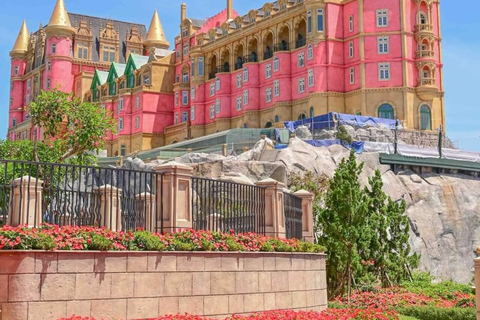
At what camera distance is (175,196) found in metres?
15.9

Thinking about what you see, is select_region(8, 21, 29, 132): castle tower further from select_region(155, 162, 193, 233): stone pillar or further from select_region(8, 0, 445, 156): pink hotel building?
select_region(155, 162, 193, 233): stone pillar

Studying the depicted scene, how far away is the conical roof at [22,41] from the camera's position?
371ft

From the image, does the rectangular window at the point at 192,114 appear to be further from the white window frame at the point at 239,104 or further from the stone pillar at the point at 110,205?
the stone pillar at the point at 110,205

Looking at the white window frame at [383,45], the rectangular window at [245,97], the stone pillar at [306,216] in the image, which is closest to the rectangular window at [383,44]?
the white window frame at [383,45]

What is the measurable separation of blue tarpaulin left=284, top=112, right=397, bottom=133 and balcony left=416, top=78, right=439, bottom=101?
426 cm

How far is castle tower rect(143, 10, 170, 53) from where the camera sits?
334ft

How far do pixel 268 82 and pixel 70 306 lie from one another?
5737 cm

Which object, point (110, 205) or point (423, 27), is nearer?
point (110, 205)

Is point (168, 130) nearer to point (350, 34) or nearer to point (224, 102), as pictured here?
point (224, 102)

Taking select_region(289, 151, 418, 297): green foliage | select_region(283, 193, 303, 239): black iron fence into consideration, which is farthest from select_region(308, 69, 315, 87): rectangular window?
select_region(283, 193, 303, 239): black iron fence

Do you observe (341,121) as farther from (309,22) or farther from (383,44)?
(309,22)

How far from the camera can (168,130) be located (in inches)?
A: 3236

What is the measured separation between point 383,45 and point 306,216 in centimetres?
3996

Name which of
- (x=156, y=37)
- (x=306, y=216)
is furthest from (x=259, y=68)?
(x=306, y=216)
